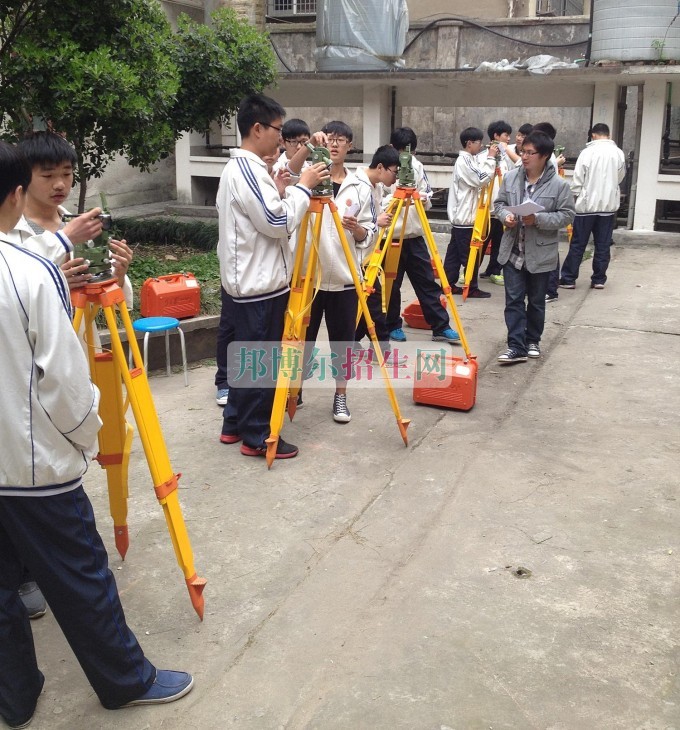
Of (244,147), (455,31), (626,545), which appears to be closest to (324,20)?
(455,31)

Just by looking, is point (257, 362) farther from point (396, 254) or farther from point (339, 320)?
point (396, 254)

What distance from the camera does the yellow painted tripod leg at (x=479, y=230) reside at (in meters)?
7.54

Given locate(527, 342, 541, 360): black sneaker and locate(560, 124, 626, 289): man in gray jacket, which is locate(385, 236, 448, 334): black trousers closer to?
locate(527, 342, 541, 360): black sneaker

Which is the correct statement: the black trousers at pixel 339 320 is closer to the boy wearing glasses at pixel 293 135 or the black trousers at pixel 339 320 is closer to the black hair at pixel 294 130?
Answer: the boy wearing glasses at pixel 293 135

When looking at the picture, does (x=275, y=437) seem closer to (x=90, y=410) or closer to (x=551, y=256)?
(x=90, y=410)

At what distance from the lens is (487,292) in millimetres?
8359

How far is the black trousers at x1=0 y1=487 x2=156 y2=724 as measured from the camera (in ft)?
7.51

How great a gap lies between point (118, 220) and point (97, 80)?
3.79 metres

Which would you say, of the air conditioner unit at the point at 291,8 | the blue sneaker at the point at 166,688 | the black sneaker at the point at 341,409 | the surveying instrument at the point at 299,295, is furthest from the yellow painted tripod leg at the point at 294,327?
the air conditioner unit at the point at 291,8

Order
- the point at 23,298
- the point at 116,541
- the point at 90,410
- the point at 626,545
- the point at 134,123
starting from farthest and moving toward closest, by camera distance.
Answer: the point at 134,123 < the point at 626,545 < the point at 116,541 < the point at 90,410 < the point at 23,298

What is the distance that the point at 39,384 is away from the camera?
2182 millimetres

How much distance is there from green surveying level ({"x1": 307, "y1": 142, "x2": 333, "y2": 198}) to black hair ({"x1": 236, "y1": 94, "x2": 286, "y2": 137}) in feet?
0.74

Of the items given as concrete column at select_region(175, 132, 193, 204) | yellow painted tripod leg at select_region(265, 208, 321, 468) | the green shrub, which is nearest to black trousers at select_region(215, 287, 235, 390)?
yellow painted tripod leg at select_region(265, 208, 321, 468)

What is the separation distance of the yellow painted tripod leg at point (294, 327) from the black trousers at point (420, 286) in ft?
7.08
